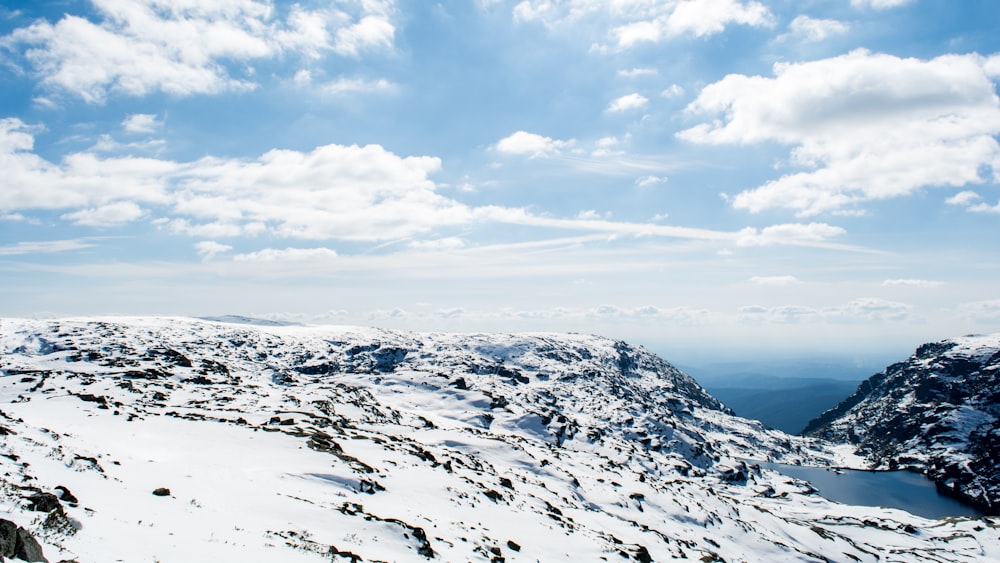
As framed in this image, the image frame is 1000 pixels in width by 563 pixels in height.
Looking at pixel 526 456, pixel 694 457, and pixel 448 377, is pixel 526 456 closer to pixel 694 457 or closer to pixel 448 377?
pixel 448 377

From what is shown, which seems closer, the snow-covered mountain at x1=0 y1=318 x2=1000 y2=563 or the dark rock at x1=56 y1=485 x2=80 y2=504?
the dark rock at x1=56 y1=485 x2=80 y2=504

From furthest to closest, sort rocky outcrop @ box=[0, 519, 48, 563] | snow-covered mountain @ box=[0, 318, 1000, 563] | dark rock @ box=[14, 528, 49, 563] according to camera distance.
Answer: snow-covered mountain @ box=[0, 318, 1000, 563] → dark rock @ box=[14, 528, 49, 563] → rocky outcrop @ box=[0, 519, 48, 563]

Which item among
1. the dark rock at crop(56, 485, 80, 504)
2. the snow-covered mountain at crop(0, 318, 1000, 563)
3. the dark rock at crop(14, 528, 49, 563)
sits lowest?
the snow-covered mountain at crop(0, 318, 1000, 563)

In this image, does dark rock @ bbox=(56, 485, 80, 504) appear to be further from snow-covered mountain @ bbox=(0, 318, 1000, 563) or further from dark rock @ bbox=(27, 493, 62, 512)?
dark rock @ bbox=(27, 493, 62, 512)

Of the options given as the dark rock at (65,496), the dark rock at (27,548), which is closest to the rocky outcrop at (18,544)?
the dark rock at (27,548)

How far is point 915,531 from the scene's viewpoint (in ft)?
385

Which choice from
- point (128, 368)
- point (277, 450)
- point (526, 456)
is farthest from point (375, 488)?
point (128, 368)

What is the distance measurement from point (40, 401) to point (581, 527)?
6462cm

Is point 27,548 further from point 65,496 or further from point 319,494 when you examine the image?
point 319,494

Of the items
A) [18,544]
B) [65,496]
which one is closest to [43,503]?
[65,496]

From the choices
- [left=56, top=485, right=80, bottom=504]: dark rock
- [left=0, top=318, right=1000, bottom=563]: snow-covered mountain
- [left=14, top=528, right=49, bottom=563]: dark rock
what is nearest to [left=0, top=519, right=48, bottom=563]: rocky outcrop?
[left=14, top=528, right=49, bottom=563]: dark rock

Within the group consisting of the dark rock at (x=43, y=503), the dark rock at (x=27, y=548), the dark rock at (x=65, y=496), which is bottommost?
the dark rock at (x=65, y=496)

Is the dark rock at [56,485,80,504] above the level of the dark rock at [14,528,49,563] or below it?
below

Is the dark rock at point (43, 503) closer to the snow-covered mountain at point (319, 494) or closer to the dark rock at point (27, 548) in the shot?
the snow-covered mountain at point (319, 494)
